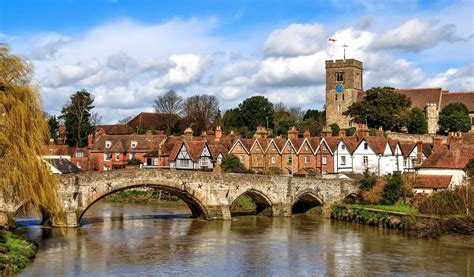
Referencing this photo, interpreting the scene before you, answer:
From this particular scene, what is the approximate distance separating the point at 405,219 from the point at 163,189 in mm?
14043

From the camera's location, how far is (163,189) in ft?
137

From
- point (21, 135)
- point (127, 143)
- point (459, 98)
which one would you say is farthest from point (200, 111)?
point (21, 135)

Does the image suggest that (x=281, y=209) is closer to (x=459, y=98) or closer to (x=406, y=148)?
(x=406, y=148)

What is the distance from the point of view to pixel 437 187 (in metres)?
44.5

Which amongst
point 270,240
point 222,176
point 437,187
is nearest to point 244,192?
point 222,176

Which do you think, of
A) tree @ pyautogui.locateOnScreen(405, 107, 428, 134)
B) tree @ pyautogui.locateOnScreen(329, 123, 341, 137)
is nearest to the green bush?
tree @ pyautogui.locateOnScreen(405, 107, 428, 134)

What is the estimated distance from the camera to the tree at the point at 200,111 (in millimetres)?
82206

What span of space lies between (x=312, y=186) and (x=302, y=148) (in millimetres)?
13376

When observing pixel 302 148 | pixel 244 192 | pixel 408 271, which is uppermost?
pixel 302 148

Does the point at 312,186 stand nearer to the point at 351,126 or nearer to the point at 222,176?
the point at 222,176

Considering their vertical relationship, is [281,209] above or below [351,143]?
below

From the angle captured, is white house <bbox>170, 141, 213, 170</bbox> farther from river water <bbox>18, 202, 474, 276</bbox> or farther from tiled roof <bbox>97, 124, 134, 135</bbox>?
tiled roof <bbox>97, 124, 134, 135</bbox>

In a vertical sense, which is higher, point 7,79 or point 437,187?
point 7,79

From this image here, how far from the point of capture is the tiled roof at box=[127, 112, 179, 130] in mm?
86188
